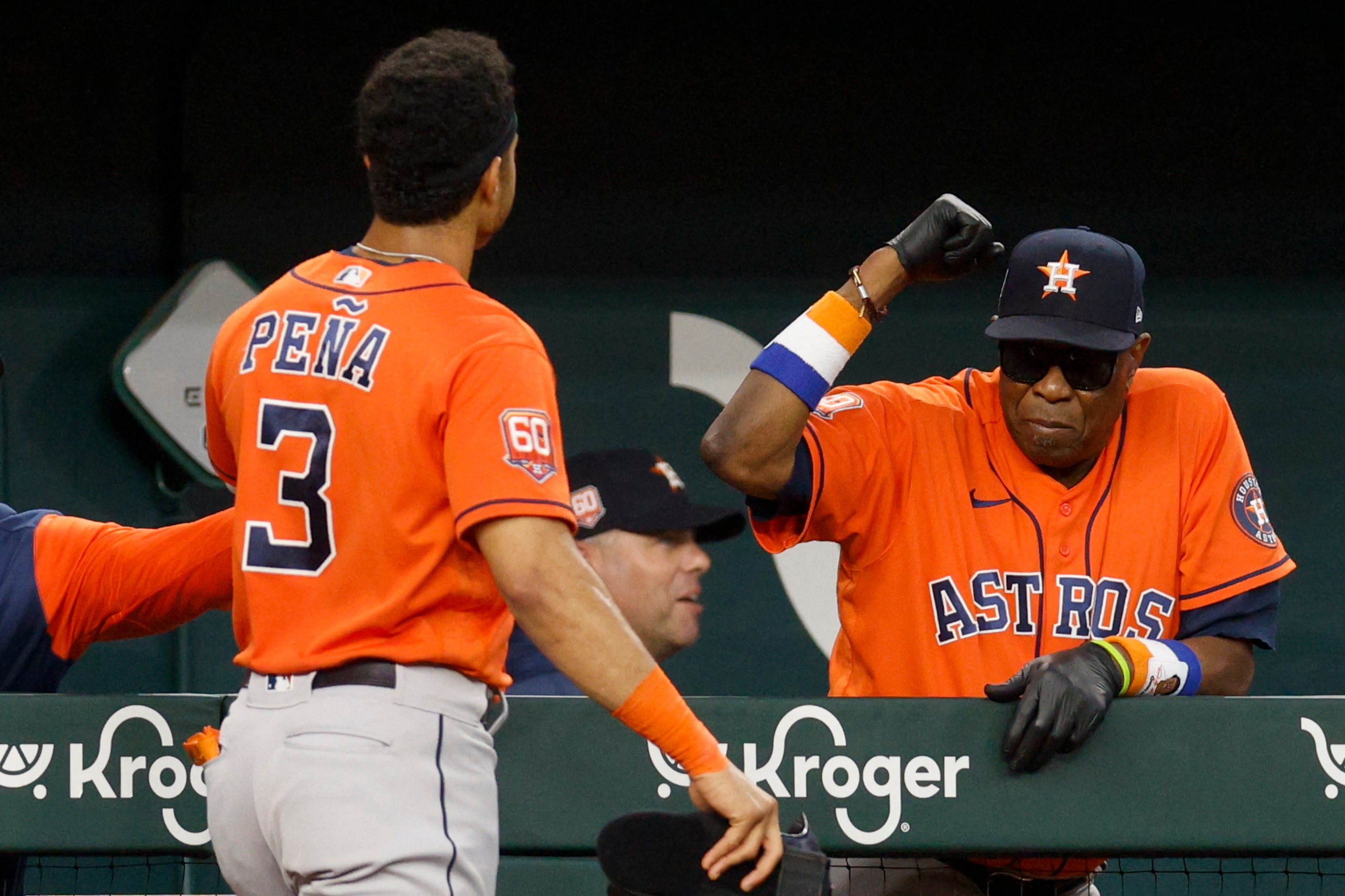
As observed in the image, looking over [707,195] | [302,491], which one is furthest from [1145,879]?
[302,491]

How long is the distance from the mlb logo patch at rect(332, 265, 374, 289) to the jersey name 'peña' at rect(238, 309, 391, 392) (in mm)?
24

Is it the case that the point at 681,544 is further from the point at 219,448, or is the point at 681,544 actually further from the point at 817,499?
the point at 219,448

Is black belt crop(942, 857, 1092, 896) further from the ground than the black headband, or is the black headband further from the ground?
the black headband

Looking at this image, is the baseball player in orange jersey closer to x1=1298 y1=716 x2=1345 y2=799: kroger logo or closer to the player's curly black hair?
the player's curly black hair

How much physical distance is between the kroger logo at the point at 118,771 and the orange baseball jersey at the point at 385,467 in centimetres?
37

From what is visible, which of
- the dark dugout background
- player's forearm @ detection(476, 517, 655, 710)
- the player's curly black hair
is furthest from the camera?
the dark dugout background

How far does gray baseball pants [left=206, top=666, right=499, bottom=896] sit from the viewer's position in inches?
66.9

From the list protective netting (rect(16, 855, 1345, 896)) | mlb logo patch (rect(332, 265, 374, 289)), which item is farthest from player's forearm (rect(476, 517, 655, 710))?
protective netting (rect(16, 855, 1345, 896))

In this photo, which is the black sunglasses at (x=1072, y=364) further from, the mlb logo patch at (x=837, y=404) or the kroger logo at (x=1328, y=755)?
the kroger logo at (x=1328, y=755)

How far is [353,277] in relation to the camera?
6.04 feet

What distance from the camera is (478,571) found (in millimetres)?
1814

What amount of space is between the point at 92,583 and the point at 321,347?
76 cm

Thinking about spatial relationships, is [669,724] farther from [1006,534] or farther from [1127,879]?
[1127,879]

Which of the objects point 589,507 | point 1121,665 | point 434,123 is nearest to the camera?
point 434,123
